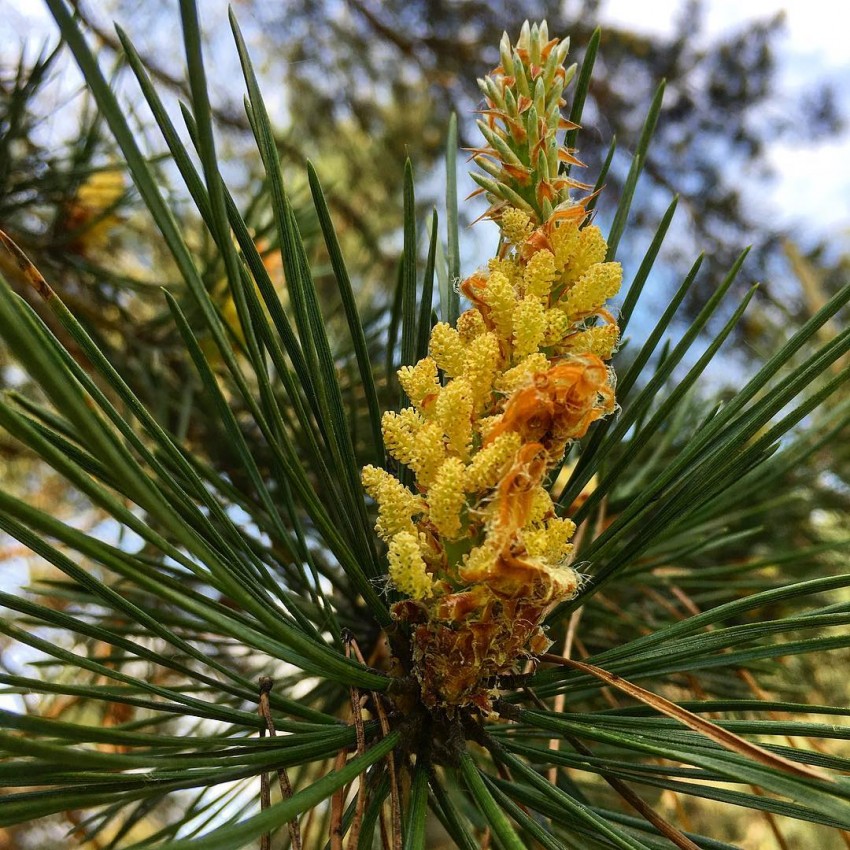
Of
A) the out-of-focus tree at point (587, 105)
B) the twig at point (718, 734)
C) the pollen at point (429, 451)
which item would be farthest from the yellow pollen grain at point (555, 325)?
the out-of-focus tree at point (587, 105)

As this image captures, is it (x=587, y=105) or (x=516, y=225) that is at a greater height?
(x=587, y=105)

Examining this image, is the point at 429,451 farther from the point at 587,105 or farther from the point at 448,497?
the point at 587,105

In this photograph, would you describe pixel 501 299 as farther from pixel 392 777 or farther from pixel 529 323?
pixel 392 777

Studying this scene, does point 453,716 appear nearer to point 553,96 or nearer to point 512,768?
point 512,768

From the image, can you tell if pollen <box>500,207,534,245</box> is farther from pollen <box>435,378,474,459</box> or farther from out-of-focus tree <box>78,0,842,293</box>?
out-of-focus tree <box>78,0,842,293</box>

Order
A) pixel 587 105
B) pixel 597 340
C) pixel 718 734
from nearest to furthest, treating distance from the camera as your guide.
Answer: pixel 718 734 < pixel 597 340 < pixel 587 105

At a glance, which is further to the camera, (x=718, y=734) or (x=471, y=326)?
(x=471, y=326)

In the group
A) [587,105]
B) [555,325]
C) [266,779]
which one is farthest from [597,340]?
[587,105]

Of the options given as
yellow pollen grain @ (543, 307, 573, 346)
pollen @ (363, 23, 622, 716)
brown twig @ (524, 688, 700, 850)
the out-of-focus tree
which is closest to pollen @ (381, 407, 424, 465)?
pollen @ (363, 23, 622, 716)

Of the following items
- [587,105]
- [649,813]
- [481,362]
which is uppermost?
[587,105]

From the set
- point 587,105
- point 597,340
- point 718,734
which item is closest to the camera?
point 718,734

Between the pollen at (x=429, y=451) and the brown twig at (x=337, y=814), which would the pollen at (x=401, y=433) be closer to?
the pollen at (x=429, y=451)
